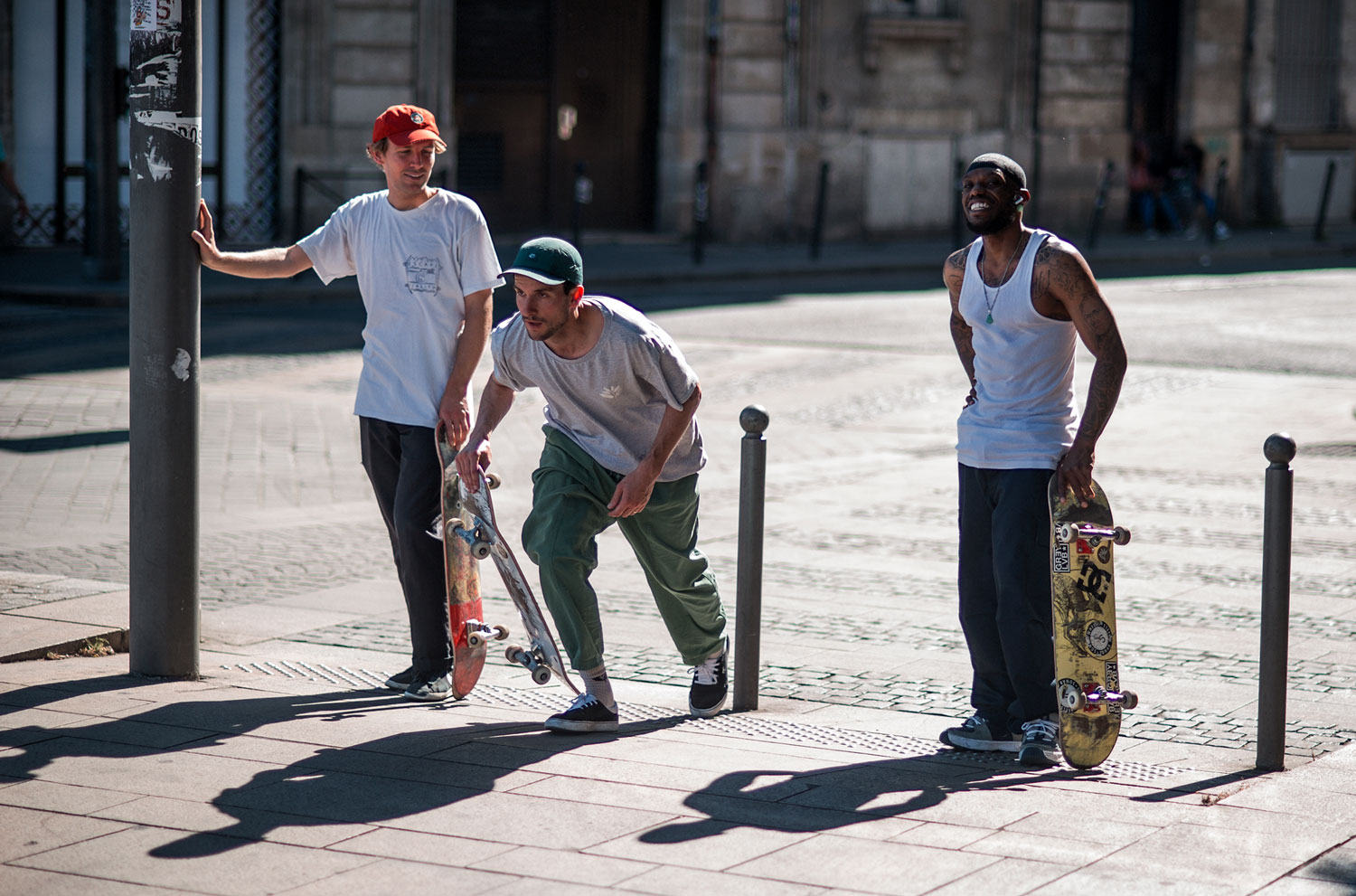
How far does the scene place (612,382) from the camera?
5191mm

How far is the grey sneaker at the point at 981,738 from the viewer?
509 cm

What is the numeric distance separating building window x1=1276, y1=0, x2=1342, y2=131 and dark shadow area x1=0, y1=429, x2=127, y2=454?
75.9 feet

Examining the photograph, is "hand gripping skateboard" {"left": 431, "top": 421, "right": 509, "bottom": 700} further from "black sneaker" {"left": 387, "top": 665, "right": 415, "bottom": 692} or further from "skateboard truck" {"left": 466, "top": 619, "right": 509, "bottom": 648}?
"black sneaker" {"left": 387, "top": 665, "right": 415, "bottom": 692}

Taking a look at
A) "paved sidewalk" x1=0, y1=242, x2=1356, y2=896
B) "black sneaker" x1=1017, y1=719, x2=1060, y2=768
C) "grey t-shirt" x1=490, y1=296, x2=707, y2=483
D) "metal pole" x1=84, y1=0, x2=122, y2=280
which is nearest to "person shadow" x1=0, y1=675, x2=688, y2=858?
"paved sidewalk" x1=0, y1=242, x2=1356, y2=896

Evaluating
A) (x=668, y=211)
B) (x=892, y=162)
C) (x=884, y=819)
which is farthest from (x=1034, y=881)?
(x=892, y=162)

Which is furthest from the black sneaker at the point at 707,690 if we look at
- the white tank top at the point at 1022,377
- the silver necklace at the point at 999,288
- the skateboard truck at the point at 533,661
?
the silver necklace at the point at 999,288

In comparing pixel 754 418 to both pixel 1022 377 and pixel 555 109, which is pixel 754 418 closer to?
pixel 1022 377

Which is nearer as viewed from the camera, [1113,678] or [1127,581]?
[1113,678]

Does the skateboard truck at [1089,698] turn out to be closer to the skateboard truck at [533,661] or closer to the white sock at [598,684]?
the white sock at [598,684]

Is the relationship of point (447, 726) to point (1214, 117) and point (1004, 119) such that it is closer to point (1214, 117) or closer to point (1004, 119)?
point (1004, 119)

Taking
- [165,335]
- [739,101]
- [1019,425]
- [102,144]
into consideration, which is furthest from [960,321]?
[739,101]

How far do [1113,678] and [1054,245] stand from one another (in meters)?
1.19

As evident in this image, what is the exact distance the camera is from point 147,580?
5617mm

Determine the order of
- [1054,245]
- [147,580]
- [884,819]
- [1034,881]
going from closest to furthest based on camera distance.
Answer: [1034,881] → [884,819] → [1054,245] → [147,580]
